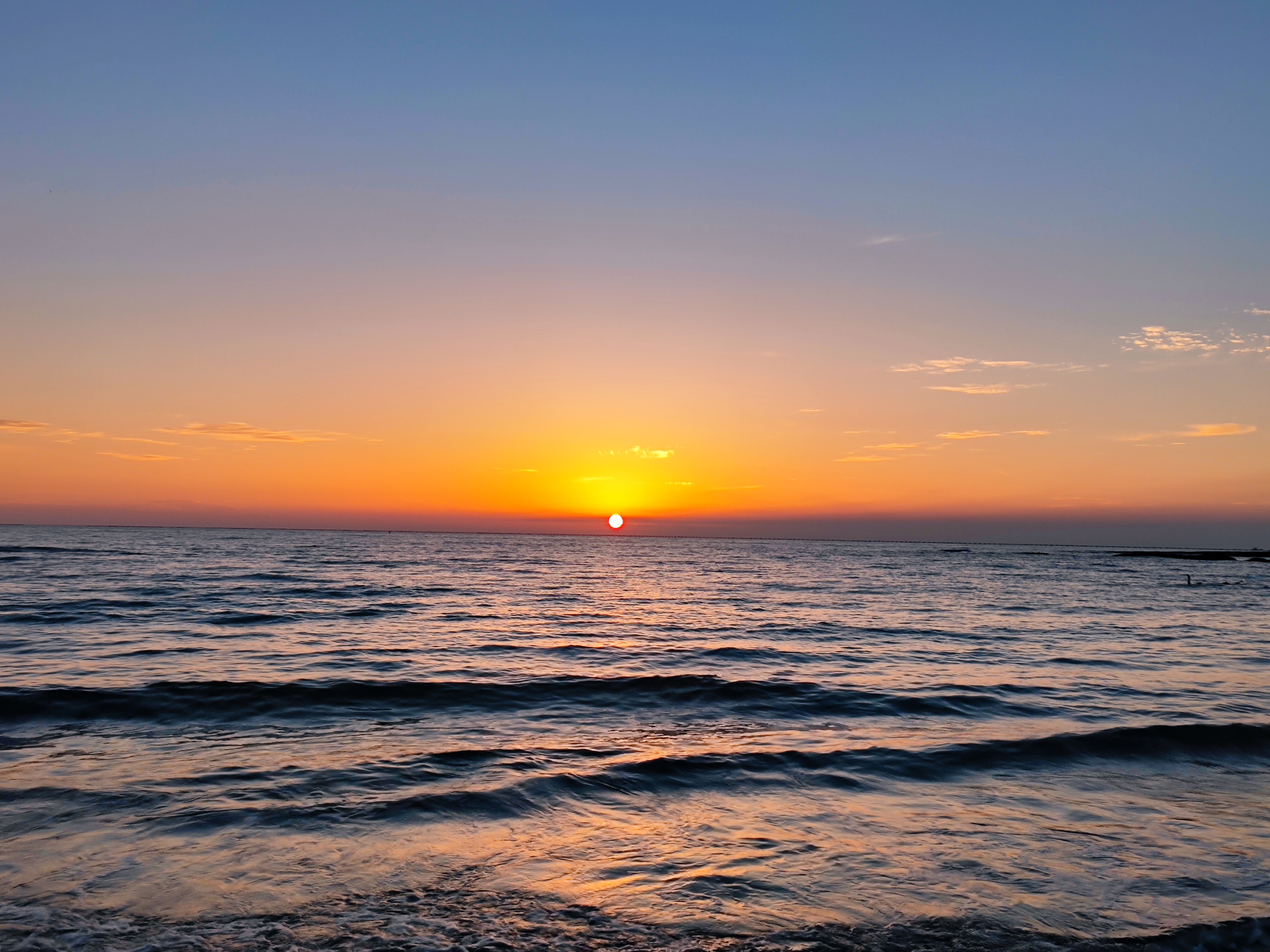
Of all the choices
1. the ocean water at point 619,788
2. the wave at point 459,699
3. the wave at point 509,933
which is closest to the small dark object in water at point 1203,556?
the ocean water at point 619,788

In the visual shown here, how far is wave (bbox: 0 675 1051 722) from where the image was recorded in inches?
632

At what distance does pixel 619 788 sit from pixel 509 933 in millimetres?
4726

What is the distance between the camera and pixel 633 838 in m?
9.39

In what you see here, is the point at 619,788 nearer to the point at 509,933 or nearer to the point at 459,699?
the point at 509,933

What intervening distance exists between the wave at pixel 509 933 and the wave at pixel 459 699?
9409 mm

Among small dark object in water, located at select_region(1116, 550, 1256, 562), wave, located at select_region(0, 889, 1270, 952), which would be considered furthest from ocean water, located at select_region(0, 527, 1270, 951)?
small dark object in water, located at select_region(1116, 550, 1256, 562)

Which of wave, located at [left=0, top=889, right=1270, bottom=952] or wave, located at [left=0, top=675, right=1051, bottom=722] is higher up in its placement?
wave, located at [left=0, top=889, right=1270, bottom=952]

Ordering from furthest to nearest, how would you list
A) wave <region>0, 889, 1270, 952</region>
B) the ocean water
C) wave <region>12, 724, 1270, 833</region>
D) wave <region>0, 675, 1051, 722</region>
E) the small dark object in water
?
the small dark object in water < wave <region>0, 675, 1051, 722</region> < wave <region>12, 724, 1270, 833</region> < the ocean water < wave <region>0, 889, 1270, 952</region>

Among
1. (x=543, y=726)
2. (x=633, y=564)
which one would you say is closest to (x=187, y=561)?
(x=633, y=564)

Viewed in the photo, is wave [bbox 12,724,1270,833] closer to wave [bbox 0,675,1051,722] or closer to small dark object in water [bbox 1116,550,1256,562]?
wave [bbox 0,675,1051,722]

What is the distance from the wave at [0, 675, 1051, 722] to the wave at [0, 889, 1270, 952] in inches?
370

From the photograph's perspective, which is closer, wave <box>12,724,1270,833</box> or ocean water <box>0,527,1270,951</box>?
ocean water <box>0,527,1270,951</box>

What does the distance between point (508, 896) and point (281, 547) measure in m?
138

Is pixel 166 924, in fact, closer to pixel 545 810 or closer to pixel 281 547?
pixel 545 810
